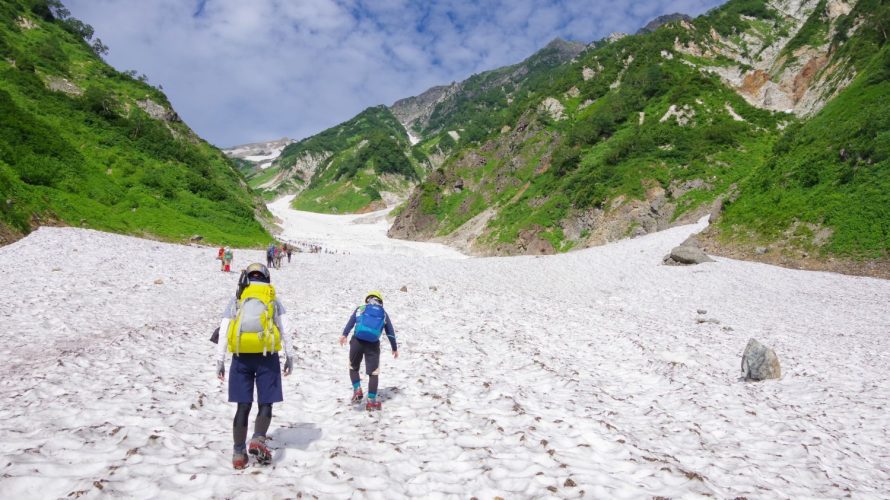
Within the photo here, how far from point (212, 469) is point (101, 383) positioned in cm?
478

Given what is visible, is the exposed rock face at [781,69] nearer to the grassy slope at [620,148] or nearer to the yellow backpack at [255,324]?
the grassy slope at [620,148]

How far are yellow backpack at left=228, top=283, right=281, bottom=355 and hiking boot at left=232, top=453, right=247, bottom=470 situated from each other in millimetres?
1471

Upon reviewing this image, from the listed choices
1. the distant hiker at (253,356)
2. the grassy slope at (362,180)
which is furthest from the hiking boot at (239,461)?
the grassy slope at (362,180)

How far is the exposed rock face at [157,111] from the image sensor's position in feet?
228

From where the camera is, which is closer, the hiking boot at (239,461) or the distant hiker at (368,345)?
the hiking boot at (239,461)

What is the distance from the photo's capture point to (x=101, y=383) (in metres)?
8.72

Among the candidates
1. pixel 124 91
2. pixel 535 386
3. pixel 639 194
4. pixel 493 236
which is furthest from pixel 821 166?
pixel 124 91

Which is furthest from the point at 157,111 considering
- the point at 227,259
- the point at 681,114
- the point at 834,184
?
the point at 834,184

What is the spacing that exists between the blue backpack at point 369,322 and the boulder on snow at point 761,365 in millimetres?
10767

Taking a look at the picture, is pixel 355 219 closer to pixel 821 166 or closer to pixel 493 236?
pixel 493 236

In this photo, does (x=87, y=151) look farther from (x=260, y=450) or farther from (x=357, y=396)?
(x=260, y=450)

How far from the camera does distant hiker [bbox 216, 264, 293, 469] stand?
6.27 m

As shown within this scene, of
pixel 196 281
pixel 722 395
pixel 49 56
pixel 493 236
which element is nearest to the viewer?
pixel 722 395

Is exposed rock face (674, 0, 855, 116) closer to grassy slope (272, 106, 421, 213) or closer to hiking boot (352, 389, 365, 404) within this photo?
hiking boot (352, 389, 365, 404)
